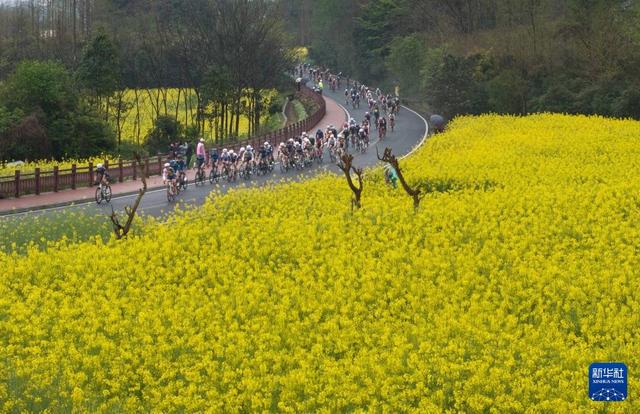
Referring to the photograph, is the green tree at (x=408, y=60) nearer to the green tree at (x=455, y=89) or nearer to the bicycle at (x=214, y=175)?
the green tree at (x=455, y=89)

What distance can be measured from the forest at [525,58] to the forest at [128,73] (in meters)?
14.0

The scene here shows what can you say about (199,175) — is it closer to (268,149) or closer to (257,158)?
(257,158)

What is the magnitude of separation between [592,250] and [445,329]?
546cm

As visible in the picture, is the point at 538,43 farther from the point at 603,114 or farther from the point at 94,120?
the point at 94,120

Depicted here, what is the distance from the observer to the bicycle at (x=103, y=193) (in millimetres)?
30227

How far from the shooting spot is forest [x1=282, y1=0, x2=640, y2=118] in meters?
53.4

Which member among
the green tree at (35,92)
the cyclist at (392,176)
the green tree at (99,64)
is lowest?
the cyclist at (392,176)

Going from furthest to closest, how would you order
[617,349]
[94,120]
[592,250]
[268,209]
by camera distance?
1. [94,120]
2. [268,209]
3. [592,250]
4. [617,349]

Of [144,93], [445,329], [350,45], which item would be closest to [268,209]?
[445,329]

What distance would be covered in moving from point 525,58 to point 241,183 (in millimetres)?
33791

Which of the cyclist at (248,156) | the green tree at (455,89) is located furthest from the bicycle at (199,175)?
the green tree at (455,89)

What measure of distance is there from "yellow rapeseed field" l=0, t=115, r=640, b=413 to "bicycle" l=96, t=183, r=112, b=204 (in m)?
8.02

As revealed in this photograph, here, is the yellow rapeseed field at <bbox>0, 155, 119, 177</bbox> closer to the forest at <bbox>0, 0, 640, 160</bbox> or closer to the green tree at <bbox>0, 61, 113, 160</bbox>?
the green tree at <bbox>0, 61, 113, 160</bbox>

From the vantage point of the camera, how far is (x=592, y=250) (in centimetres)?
1714
